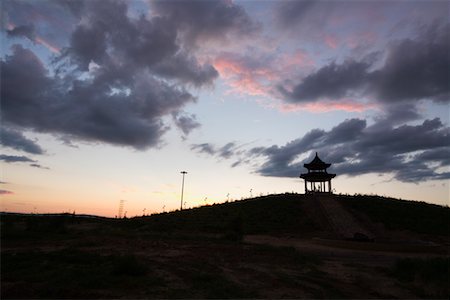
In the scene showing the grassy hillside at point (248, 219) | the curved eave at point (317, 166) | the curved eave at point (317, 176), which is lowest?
the grassy hillside at point (248, 219)

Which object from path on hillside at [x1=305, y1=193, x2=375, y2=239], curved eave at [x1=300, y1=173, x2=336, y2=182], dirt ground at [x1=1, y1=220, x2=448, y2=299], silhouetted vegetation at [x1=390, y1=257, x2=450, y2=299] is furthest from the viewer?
curved eave at [x1=300, y1=173, x2=336, y2=182]

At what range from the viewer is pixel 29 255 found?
15477 millimetres

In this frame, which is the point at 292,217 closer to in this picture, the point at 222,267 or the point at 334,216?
the point at 334,216

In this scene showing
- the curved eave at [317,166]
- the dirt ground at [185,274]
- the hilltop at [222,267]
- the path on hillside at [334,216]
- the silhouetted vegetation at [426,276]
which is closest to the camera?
the dirt ground at [185,274]

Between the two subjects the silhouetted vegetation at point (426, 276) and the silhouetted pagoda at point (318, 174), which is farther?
the silhouetted pagoda at point (318, 174)

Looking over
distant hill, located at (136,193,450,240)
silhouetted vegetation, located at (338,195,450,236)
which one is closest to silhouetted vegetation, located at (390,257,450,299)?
distant hill, located at (136,193,450,240)

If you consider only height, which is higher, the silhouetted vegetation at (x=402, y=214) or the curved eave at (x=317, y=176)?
the curved eave at (x=317, y=176)

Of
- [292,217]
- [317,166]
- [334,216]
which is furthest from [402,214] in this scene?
[292,217]

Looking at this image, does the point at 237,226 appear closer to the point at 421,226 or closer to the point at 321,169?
the point at 421,226

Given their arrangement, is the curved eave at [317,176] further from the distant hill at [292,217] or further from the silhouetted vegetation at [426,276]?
the silhouetted vegetation at [426,276]

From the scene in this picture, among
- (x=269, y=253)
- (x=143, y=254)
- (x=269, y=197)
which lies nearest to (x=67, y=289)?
(x=143, y=254)

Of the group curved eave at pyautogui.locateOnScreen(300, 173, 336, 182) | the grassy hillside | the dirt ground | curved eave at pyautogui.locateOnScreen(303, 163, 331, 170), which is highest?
curved eave at pyautogui.locateOnScreen(303, 163, 331, 170)

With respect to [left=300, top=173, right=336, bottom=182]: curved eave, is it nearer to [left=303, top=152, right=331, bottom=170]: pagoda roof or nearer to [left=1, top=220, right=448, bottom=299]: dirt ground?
[left=303, top=152, right=331, bottom=170]: pagoda roof

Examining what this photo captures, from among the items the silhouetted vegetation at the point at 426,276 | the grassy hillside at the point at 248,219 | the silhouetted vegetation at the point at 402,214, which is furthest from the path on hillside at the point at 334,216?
the silhouetted vegetation at the point at 426,276
